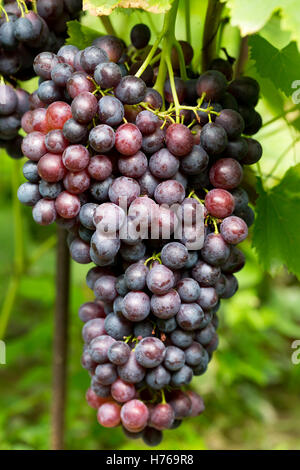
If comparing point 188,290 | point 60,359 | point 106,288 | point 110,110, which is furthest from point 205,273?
point 60,359

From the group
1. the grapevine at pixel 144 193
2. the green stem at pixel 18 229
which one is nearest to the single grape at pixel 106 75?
the grapevine at pixel 144 193

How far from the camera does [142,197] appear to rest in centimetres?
60

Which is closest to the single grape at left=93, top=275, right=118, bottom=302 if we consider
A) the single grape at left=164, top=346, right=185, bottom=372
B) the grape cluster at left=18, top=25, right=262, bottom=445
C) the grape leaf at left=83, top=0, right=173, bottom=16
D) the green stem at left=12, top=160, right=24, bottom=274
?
the grape cluster at left=18, top=25, right=262, bottom=445

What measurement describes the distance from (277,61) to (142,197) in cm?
30

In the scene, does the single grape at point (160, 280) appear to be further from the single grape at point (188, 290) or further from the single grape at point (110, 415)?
the single grape at point (110, 415)

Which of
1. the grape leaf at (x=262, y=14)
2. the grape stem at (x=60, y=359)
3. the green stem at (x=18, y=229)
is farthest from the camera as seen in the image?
the green stem at (x=18, y=229)

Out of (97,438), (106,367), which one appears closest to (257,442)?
(97,438)

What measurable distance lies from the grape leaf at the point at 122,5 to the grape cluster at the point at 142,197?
0.16ft

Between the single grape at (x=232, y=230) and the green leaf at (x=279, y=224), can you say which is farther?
the green leaf at (x=279, y=224)

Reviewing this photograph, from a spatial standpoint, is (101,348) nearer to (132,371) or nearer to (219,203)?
(132,371)

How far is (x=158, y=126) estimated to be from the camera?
61 centimetres

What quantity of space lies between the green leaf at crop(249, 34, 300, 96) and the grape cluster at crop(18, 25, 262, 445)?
59 mm

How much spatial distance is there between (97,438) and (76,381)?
16 centimetres

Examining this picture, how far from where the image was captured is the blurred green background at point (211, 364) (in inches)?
50.1
